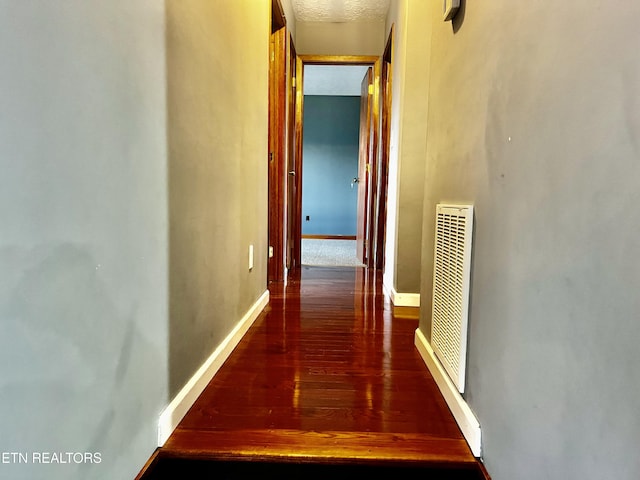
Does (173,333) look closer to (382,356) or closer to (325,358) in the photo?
(325,358)

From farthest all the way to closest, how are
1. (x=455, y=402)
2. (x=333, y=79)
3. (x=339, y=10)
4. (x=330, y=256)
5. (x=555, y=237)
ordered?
(x=333, y=79) → (x=330, y=256) → (x=339, y=10) → (x=455, y=402) → (x=555, y=237)

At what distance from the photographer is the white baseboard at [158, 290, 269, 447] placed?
3.41 feet

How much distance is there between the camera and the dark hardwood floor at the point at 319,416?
3.28 feet

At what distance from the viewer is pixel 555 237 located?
2.21 feet

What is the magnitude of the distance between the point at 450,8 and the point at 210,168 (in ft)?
3.17

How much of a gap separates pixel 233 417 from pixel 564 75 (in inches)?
46.8

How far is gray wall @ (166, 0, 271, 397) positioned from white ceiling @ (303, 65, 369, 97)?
11.3 feet

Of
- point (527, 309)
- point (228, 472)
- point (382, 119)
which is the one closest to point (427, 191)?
point (527, 309)

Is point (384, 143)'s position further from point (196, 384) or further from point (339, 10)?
point (196, 384)

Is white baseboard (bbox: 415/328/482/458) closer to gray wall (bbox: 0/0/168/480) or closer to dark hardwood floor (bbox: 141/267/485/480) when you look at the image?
dark hardwood floor (bbox: 141/267/485/480)

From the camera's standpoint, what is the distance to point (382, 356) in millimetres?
1639

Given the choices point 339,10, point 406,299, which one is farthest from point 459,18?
point 339,10

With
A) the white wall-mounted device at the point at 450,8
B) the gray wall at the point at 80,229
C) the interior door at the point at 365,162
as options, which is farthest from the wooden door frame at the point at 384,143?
the gray wall at the point at 80,229

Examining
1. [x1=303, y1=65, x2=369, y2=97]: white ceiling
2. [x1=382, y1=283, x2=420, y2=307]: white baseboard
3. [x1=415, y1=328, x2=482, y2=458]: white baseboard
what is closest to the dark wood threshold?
[x1=303, y1=65, x2=369, y2=97]: white ceiling
